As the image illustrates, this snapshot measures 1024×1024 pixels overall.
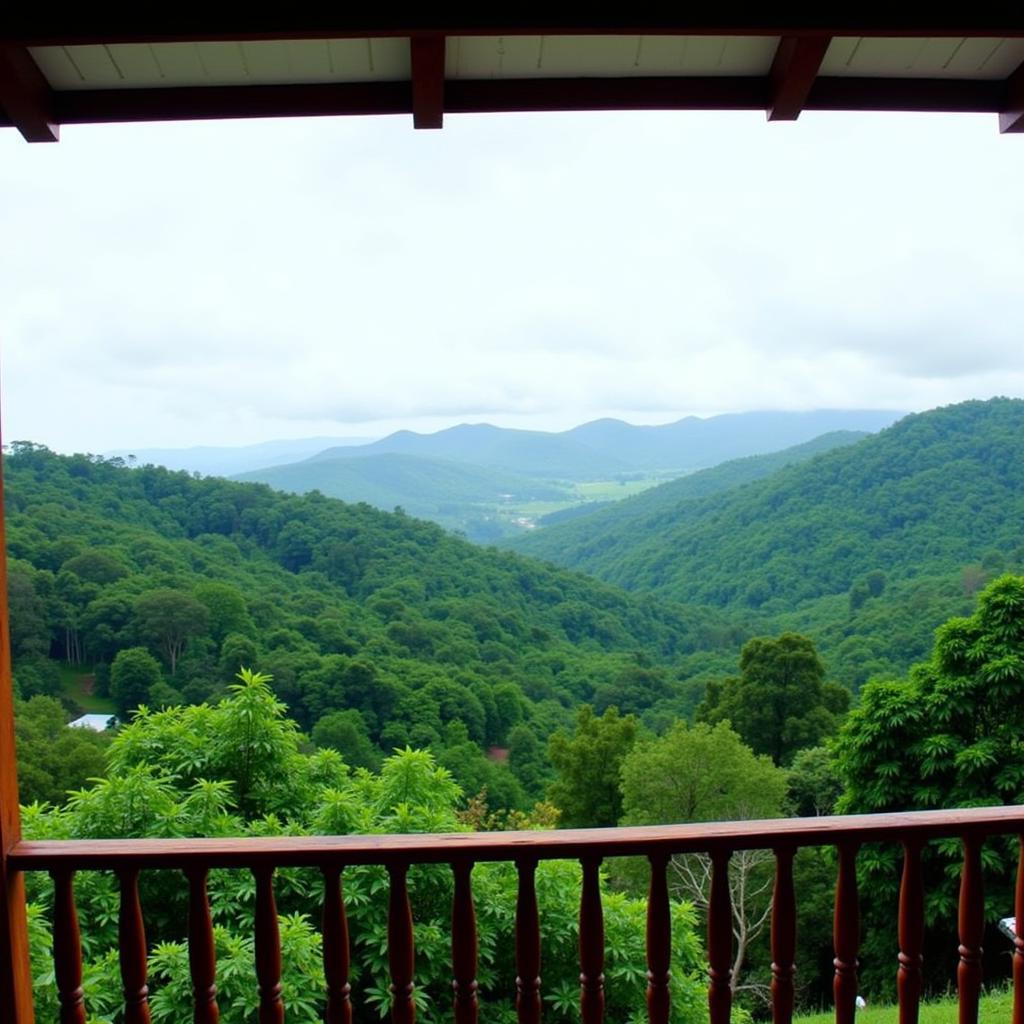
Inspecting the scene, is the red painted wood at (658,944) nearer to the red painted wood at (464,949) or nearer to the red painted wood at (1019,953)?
the red painted wood at (464,949)

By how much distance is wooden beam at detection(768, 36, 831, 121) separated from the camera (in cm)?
131

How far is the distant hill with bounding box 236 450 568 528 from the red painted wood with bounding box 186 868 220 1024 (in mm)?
61833

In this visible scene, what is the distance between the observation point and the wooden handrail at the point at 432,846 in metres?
1.32

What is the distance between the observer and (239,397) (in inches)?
2744

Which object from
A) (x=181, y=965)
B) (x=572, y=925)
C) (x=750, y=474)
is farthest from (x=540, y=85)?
(x=750, y=474)

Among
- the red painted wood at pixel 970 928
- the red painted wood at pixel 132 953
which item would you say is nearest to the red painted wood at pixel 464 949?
the red painted wood at pixel 132 953

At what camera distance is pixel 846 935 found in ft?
4.60

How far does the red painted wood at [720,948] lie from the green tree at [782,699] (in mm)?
15196

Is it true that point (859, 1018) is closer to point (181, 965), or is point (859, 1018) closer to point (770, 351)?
point (181, 965)

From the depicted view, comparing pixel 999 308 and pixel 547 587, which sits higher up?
pixel 999 308

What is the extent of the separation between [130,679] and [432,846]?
2098 cm

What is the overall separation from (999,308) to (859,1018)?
4967cm

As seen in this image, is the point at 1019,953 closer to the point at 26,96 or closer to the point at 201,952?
the point at 201,952

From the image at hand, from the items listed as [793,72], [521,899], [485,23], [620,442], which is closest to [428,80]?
[485,23]
